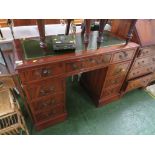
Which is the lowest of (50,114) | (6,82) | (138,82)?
(50,114)

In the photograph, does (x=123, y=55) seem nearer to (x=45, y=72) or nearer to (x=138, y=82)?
(x=138, y=82)

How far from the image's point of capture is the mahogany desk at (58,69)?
101cm

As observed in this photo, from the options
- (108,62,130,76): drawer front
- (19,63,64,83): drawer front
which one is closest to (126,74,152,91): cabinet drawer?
(108,62,130,76): drawer front

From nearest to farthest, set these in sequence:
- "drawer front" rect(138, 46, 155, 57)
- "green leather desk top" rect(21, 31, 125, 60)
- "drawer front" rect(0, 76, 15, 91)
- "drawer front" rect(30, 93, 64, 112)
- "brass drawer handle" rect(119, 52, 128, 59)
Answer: "drawer front" rect(0, 76, 15, 91) → "green leather desk top" rect(21, 31, 125, 60) → "drawer front" rect(30, 93, 64, 112) → "brass drawer handle" rect(119, 52, 128, 59) → "drawer front" rect(138, 46, 155, 57)

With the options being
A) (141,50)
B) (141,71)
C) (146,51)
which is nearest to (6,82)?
(141,50)

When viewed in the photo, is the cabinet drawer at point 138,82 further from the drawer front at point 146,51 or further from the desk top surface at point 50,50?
the desk top surface at point 50,50

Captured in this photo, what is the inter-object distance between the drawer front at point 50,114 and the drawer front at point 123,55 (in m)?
0.78

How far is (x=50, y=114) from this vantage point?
4.71 feet

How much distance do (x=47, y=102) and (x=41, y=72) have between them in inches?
15.4

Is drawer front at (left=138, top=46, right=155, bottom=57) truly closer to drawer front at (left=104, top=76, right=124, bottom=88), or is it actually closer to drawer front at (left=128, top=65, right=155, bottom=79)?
drawer front at (left=128, top=65, right=155, bottom=79)

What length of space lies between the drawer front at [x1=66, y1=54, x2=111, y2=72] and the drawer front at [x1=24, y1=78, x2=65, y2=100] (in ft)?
0.54

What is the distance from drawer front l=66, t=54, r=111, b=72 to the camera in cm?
A: 112

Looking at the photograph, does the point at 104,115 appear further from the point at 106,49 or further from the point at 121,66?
the point at 106,49

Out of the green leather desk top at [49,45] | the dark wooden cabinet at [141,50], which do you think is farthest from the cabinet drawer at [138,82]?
the green leather desk top at [49,45]
